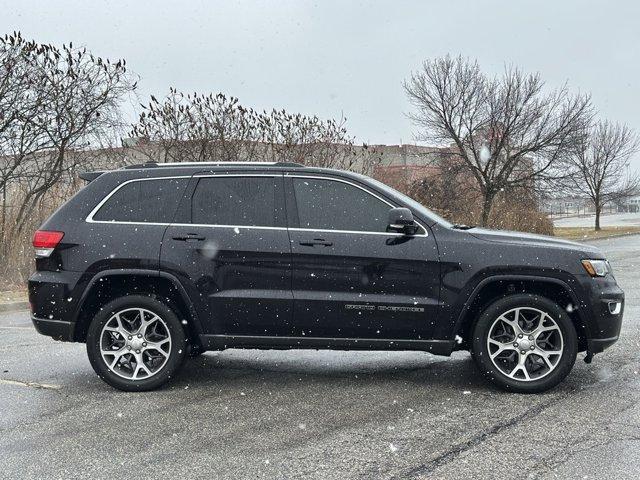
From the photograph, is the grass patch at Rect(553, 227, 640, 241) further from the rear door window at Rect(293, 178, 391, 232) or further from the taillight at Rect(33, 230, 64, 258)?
the taillight at Rect(33, 230, 64, 258)

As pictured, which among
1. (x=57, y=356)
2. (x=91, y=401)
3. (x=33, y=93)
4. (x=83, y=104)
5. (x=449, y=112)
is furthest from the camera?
(x=449, y=112)

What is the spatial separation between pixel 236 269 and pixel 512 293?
2.26 metres

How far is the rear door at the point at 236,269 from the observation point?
5.36m

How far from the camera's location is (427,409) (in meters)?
4.88

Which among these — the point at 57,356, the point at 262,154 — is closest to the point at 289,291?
the point at 57,356

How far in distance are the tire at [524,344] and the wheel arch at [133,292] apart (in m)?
2.33

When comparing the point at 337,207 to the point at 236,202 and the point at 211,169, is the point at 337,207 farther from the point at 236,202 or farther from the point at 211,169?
the point at 211,169

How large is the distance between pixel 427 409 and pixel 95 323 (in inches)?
108

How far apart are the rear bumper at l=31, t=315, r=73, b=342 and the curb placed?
651 cm

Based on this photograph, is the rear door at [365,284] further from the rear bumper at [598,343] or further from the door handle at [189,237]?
the rear bumper at [598,343]

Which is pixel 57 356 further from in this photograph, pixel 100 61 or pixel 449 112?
pixel 449 112

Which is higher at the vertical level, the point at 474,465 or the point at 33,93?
the point at 33,93

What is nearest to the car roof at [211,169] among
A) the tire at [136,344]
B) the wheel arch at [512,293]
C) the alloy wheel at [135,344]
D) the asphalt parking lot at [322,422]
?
the tire at [136,344]

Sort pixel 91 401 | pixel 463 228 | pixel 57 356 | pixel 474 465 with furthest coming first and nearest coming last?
1. pixel 57 356
2. pixel 463 228
3. pixel 91 401
4. pixel 474 465
